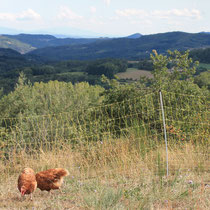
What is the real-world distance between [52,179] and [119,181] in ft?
3.87

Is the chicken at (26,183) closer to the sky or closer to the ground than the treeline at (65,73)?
closer to the sky

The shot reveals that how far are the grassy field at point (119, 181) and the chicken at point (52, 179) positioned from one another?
18cm

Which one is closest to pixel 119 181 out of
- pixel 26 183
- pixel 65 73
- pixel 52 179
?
pixel 52 179

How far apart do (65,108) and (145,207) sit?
106ft

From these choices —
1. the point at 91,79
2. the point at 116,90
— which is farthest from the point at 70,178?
the point at 91,79

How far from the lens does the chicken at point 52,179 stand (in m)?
3.81

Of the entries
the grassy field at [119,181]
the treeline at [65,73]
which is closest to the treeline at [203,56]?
the treeline at [65,73]

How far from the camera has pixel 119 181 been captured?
4.39 m

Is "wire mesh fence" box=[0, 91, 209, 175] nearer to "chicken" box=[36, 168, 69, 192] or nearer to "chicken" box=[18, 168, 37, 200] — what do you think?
"chicken" box=[36, 168, 69, 192]

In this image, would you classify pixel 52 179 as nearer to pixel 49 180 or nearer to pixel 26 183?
pixel 49 180

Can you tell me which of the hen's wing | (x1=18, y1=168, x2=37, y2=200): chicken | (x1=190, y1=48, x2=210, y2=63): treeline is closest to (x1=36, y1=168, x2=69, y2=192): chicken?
the hen's wing

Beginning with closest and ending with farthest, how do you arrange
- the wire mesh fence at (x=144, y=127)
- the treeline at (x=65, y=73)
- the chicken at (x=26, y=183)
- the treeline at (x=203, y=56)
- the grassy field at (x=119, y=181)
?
the grassy field at (x=119, y=181)
the chicken at (x=26, y=183)
the wire mesh fence at (x=144, y=127)
the treeline at (x=203, y=56)
the treeline at (x=65, y=73)

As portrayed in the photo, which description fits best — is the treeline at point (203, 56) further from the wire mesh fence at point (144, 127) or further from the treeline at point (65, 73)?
the wire mesh fence at point (144, 127)

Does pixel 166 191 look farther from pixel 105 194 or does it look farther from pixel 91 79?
pixel 91 79
